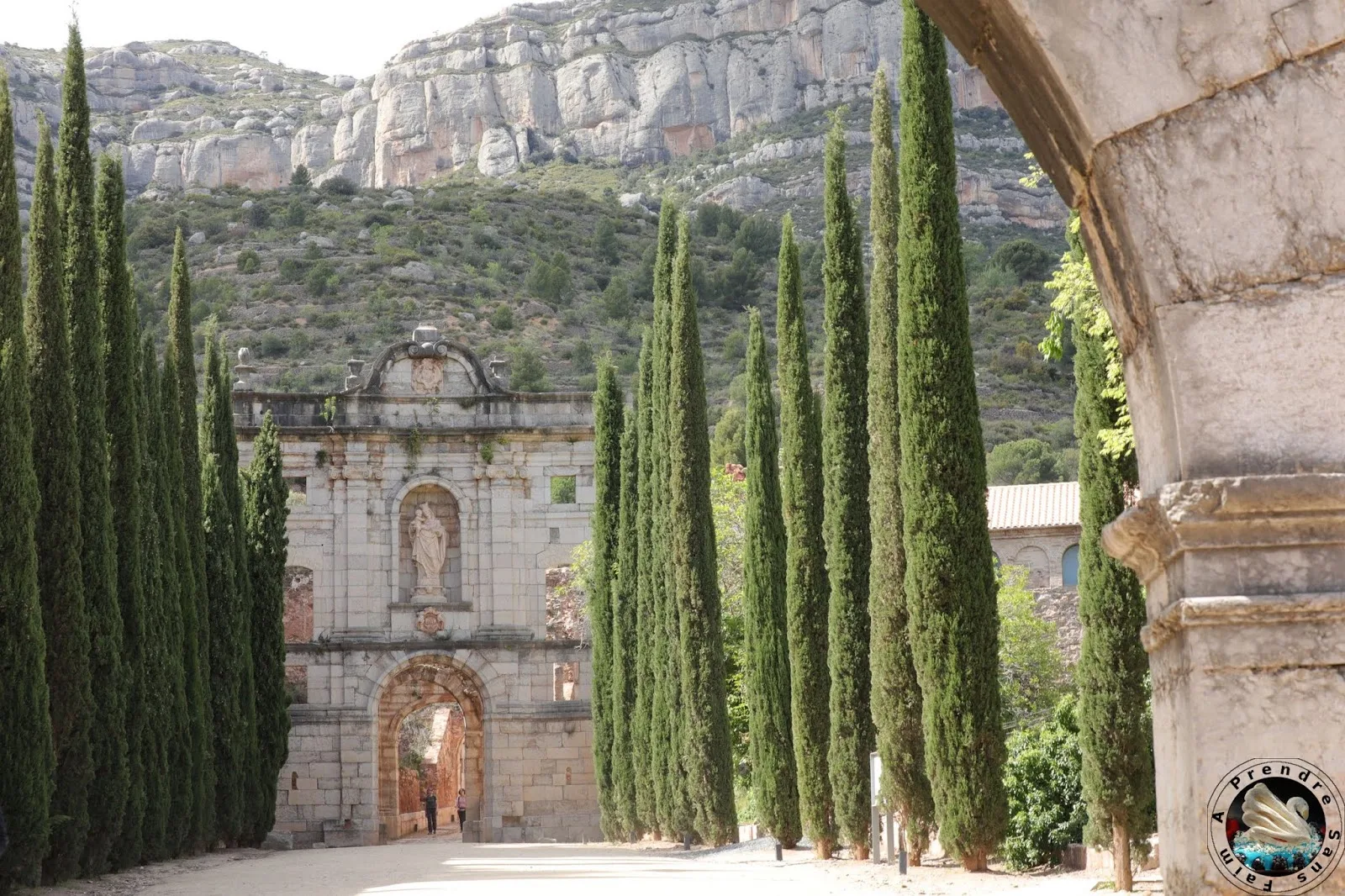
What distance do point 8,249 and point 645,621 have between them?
1481 centimetres

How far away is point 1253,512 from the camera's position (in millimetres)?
4656

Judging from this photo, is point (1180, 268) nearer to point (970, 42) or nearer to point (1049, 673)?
point (970, 42)

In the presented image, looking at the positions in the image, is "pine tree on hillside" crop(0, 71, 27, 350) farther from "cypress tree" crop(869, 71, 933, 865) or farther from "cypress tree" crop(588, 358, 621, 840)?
"cypress tree" crop(588, 358, 621, 840)

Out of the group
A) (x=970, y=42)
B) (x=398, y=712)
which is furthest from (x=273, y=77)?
(x=970, y=42)

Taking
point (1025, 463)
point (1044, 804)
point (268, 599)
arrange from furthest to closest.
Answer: point (1025, 463), point (268, 599), point (1044, 804)

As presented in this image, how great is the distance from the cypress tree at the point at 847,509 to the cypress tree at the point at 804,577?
71 centimetres

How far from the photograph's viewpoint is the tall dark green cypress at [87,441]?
58.5ft

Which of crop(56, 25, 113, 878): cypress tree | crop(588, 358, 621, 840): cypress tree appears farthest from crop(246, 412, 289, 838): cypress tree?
crop(56, 25, 113, 878): cypress tree

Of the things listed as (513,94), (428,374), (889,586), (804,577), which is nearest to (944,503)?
(889,586)

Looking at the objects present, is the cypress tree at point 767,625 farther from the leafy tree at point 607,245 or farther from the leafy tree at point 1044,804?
the leafy tree at point 607,245

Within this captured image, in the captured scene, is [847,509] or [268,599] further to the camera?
[268,599]

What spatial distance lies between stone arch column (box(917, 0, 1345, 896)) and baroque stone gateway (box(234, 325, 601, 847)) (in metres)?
32.2

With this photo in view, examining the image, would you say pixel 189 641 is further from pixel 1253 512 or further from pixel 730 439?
pixel 730 439

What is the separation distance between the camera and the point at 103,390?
19672 millimetres
